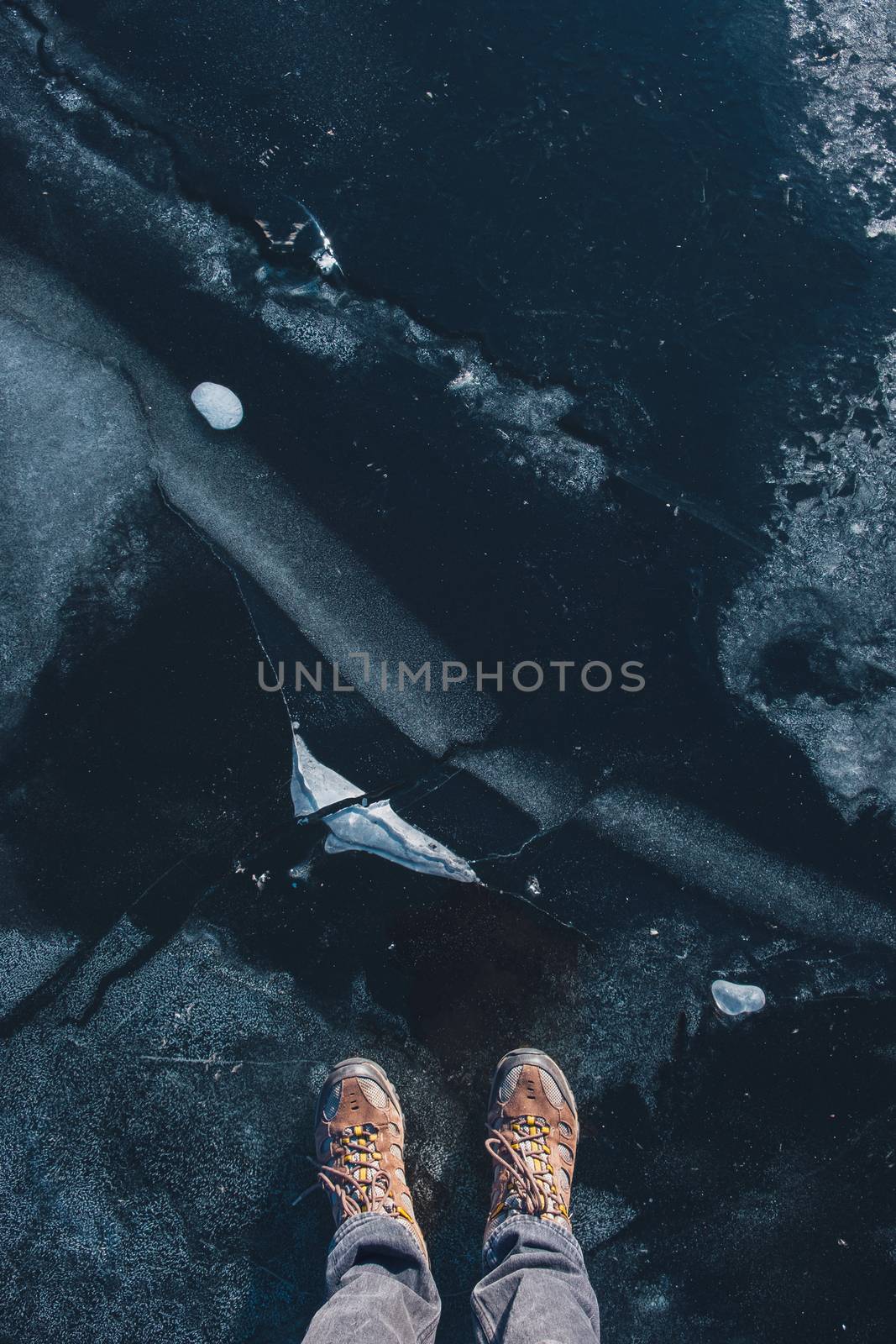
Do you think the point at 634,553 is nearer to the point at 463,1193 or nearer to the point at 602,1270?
the point at 463,1193

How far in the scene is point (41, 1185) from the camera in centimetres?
234

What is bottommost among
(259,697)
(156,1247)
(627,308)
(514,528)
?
(156,1247)

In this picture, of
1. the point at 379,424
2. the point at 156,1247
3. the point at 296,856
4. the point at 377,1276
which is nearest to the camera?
the point at 377,1276

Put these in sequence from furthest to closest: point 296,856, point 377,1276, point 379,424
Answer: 1. point 379,424
2. point 296,856
3. point 377,1276

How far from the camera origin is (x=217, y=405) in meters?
2.62

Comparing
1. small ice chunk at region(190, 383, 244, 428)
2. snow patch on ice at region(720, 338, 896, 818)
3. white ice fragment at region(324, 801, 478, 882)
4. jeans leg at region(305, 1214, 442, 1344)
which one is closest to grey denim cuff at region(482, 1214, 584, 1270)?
jeans leg at region(305, 1214, 442, 1344)

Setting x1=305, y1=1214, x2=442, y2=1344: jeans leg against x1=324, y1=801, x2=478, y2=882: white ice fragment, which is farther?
x1=324, y1=801, x2=478, y2=882: white ice fragment

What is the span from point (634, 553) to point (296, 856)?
62.3 inches

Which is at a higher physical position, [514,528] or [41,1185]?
[514,528]

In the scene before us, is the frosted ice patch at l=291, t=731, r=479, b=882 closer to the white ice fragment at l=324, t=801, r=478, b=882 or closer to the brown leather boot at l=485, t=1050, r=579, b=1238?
the white ice fragment at l=324, t=801, r=478, b=882

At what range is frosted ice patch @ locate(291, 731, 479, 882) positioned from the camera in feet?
8.19

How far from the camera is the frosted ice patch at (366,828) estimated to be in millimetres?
2496

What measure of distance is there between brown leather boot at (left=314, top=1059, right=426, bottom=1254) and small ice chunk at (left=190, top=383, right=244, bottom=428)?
223 centimetres

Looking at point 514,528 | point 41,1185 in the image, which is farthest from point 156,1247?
point 514,528
